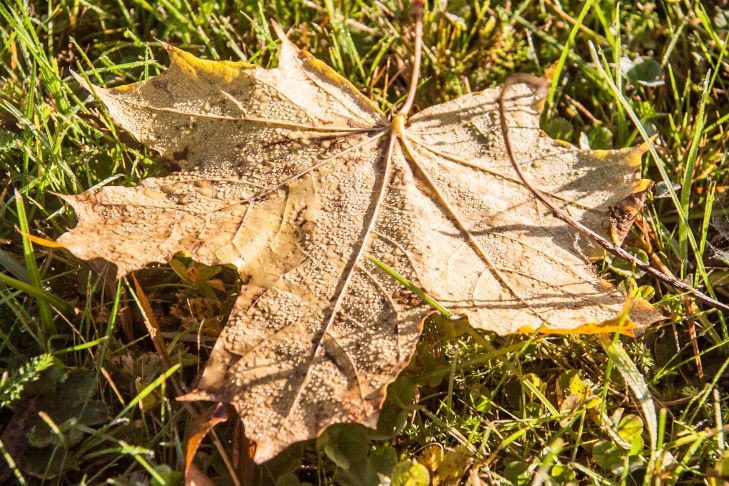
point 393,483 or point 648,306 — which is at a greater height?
point 648,306

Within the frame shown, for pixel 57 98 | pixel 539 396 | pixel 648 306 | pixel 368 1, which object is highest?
pixel 368 1

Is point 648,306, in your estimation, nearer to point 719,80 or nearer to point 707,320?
point 707,320

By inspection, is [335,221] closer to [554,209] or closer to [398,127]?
[398,127]

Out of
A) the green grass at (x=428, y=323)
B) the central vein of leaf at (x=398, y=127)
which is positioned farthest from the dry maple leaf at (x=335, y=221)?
the green grass at (x=428, y=323)

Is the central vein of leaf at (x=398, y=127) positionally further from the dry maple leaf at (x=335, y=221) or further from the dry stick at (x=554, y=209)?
the dry stick at (x=554, y=209)

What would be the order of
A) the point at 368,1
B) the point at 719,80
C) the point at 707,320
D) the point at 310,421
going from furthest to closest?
the point at 368,1 < the point at 719,80 < the point at 707,320 < the point at 310,421

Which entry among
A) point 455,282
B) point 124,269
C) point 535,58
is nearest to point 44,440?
point 124,269
